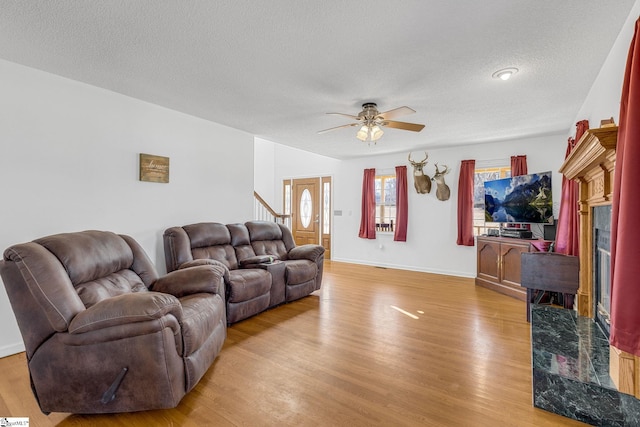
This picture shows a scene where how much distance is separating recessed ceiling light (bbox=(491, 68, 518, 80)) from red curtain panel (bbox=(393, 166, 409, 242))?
3485 millimetres

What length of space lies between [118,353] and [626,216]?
2733 mm

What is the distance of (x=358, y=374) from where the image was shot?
2.26m

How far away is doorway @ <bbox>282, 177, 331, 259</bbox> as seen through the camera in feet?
25.0

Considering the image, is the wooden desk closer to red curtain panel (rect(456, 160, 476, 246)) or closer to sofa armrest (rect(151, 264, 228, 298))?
red curtain panel (rect(456, 160, 476, 246))

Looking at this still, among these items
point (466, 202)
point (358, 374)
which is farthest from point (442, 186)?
point (358, 374)

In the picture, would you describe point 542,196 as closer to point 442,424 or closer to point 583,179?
point 583,179

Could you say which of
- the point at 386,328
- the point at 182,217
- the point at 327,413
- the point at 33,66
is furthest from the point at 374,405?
the point at 33,66

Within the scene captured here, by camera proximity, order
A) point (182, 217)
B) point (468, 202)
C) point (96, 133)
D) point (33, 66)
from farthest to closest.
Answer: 1. point (468, 202)
2. point (182, 217)
3. point (96, 133)
4. point (33, 66)

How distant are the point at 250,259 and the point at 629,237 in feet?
11.3

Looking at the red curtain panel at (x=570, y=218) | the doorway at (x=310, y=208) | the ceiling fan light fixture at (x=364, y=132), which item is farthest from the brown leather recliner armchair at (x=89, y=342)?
the doorway at (x=310, y=208)

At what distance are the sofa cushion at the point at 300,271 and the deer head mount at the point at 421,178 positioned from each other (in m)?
2.88

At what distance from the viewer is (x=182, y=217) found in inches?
158

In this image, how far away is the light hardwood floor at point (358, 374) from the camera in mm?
1798

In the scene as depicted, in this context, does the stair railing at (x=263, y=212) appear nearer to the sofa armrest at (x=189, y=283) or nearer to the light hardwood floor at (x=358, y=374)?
the light hardwood floor at (x=358, y=374)
